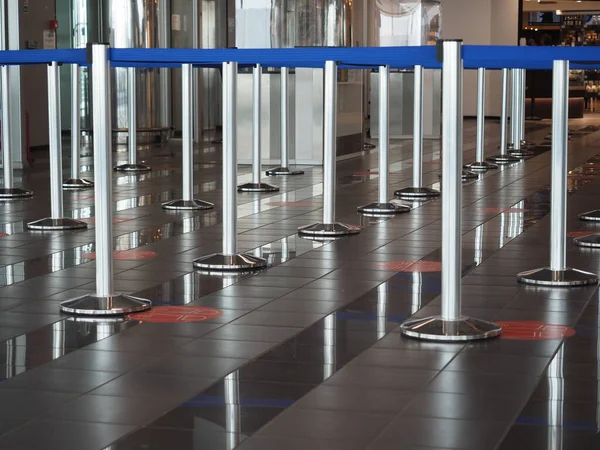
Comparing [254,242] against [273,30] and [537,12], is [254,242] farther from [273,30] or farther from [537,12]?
[537,12]

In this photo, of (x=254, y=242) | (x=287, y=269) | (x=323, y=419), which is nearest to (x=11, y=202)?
(x=254, y=242)

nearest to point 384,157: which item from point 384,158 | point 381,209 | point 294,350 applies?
point 384,158

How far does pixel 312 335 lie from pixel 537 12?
39333 mm

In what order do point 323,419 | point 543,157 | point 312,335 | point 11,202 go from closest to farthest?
point 323,419 → point 312,335 → point 11,202 → point 543,157

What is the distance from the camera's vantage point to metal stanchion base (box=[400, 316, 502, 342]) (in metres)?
4.26

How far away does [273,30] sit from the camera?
1302 centimetres

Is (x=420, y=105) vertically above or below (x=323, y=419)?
above

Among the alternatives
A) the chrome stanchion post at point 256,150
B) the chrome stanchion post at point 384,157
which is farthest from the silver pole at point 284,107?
the chrome stanchion post at point 384,157

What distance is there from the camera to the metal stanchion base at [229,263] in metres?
5.87

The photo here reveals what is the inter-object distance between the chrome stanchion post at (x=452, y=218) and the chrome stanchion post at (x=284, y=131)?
7286mm

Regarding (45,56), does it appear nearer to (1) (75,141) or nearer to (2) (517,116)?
(1) (75,141)

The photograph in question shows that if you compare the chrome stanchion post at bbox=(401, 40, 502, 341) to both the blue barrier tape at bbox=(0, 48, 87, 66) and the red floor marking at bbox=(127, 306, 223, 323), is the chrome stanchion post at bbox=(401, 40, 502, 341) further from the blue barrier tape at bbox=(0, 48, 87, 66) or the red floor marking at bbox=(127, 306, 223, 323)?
the blue barrier tape at bbox=(0, 48, 87, 66)

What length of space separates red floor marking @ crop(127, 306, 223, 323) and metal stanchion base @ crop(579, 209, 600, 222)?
3.83 metres

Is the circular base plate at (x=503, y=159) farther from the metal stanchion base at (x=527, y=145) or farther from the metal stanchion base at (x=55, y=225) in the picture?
the metal stanchion base at (x=55, y=225)
